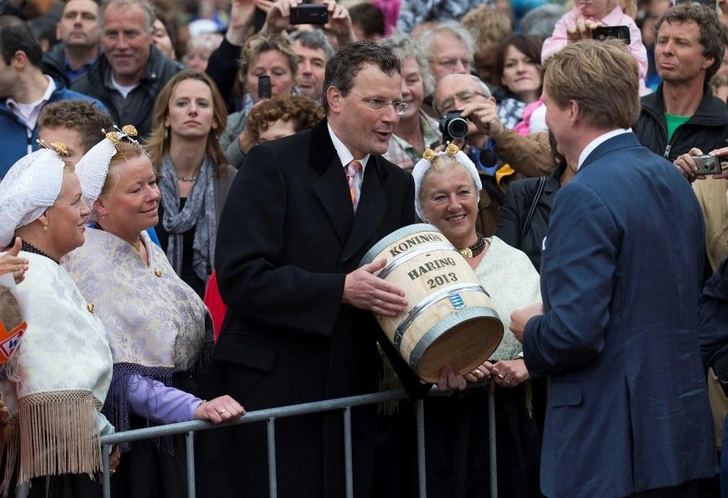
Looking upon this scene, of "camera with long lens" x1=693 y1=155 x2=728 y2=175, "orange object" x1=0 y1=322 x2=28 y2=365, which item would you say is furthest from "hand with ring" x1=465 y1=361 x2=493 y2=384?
"orange object" x1=0 y1=322 x2=28 y2=365

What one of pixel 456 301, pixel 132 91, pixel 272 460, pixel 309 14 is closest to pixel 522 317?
pixel 456 301

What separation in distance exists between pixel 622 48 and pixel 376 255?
1069mm

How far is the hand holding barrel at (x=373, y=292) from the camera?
4121mm

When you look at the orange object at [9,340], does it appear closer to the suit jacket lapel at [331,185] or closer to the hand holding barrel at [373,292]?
the hand holding barrel at [373,292]

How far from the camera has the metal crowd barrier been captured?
13.6 ft

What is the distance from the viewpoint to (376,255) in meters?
4.26

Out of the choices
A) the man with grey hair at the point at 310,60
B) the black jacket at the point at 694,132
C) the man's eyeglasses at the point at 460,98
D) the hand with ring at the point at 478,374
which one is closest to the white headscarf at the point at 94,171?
the hand with ring at the point at 478,374

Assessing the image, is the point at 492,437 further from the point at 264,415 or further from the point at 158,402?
the point at 158,402

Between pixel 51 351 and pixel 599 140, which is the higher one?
pixel 599 140

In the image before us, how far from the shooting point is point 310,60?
7.74m

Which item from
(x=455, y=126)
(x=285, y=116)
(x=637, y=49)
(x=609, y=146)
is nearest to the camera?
(x=609, y=146)

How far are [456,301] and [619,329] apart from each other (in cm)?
56

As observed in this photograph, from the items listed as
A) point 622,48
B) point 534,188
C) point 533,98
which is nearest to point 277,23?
point 533,98

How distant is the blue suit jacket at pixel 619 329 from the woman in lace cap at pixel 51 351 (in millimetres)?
1421
